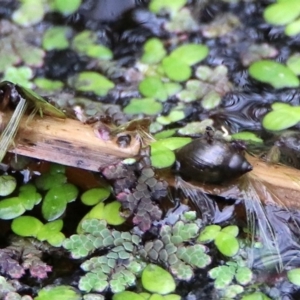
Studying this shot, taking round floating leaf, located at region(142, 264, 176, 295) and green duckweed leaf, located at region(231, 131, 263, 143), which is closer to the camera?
round floating leaf, located at region(142, 264, 176, 295)

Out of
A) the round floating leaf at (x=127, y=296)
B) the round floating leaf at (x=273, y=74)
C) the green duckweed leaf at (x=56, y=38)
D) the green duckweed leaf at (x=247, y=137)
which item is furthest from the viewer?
the green duckweed leaf at (x=56, y=38)

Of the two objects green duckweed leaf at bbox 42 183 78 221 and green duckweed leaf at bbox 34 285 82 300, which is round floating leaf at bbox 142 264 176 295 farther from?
green duckweed leaf at bbox 42 183 78 221

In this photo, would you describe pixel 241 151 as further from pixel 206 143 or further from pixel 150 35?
pixel 150 35

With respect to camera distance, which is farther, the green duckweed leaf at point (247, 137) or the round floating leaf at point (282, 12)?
the round floating leaf at point (282, 12)

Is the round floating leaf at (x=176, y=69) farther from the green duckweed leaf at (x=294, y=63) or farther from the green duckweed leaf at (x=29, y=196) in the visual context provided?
the green duckweed leaf at (x=29, y=196)

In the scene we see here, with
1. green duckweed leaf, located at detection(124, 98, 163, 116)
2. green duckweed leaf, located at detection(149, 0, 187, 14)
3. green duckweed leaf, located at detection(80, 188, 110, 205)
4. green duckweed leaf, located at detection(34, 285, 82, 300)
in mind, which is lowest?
green duckweed leaf, located at detection(34, 285, 82, 300)

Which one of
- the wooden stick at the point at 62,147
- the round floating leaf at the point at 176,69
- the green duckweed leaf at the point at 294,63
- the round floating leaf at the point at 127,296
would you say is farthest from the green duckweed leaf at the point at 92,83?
the round floating leaf at the point at 127,296

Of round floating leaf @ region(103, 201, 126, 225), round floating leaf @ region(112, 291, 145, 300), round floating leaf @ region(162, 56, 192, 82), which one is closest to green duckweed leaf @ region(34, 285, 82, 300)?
round floating leaf @ region(112, 291, 145, 300)
